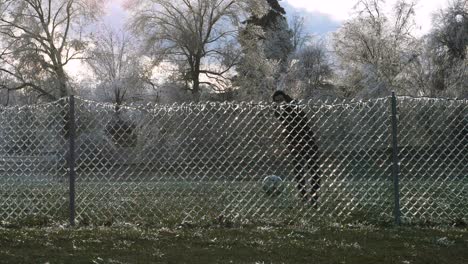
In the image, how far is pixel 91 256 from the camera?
3477 millimetres

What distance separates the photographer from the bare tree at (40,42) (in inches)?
818

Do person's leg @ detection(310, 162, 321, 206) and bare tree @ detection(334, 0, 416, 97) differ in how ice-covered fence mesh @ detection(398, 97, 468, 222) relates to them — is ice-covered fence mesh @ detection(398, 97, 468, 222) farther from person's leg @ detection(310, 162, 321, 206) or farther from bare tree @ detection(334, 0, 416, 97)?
bare tree @ detection(334, 0, 416, 97)

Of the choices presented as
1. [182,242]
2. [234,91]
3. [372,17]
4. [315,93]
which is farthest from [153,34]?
[182,242]

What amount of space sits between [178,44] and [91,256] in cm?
1976

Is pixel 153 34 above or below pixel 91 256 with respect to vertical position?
above

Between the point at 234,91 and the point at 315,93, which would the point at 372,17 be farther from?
the point at 234,91

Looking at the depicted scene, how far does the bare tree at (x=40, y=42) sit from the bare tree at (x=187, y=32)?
2210 millimetres

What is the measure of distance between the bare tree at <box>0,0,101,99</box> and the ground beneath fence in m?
17.7

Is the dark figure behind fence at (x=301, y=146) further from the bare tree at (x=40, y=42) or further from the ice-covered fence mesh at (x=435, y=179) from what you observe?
the bare tree at (x=40, y=42)

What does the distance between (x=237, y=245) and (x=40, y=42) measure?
19.2 m

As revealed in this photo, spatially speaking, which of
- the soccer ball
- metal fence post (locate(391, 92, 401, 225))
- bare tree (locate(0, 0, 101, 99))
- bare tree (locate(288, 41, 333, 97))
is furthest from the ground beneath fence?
bare tree (locate(288, 41, 333, 97))

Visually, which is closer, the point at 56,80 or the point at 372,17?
the point at 56,80

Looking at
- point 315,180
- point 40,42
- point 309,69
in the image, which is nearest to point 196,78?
point 40,42

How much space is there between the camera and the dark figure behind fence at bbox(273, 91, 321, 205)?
17.7 feet
